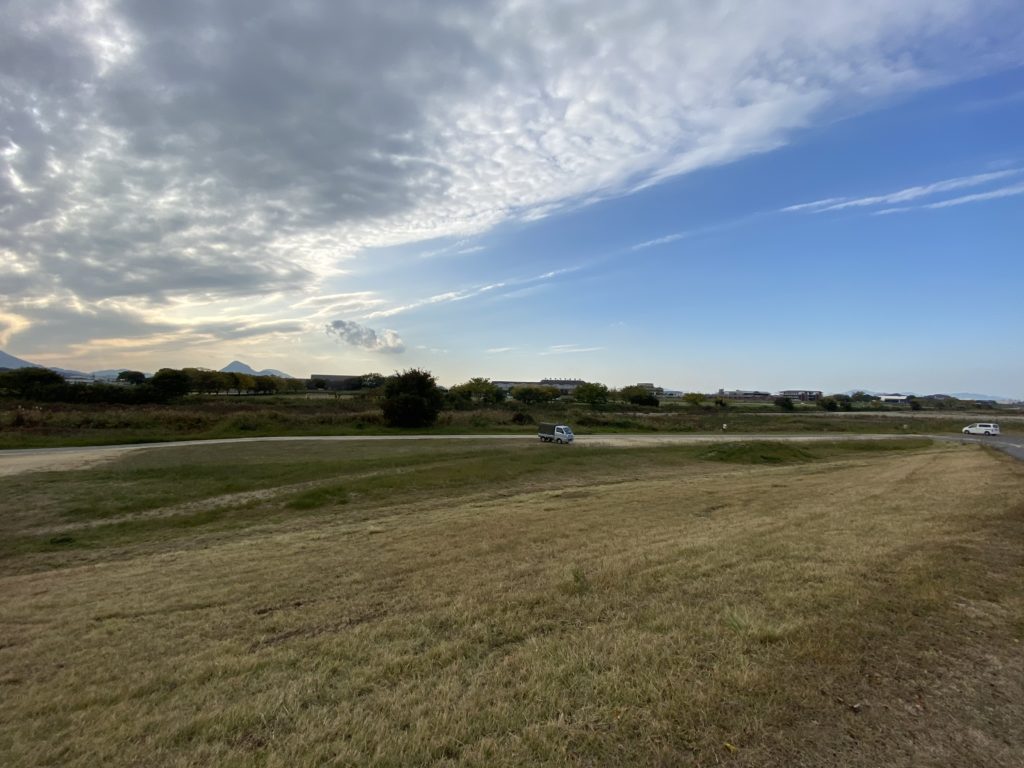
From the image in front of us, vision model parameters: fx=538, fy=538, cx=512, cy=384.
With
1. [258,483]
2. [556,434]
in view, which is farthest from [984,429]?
[258,483]

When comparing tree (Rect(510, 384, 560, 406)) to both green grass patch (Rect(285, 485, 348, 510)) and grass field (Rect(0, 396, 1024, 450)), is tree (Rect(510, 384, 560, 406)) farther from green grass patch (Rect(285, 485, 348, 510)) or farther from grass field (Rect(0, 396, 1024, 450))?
green grass patch (Rect(285, 485, 348, 510))

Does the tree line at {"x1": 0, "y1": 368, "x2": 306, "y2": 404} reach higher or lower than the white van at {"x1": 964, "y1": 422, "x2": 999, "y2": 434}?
higher

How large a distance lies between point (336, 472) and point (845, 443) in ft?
137

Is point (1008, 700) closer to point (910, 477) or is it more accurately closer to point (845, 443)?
point (910, 477)

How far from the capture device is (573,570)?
7914 millimetres

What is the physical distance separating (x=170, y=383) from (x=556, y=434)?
7470 centimetres

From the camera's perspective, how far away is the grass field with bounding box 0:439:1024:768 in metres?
3.73

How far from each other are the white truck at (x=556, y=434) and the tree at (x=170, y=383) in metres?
66.6

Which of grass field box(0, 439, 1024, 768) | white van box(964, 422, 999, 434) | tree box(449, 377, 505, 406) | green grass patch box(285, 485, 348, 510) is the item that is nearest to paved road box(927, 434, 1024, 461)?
white van box(964, 422, 999, 434)

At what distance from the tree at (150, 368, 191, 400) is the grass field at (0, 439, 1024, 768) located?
83.6 meters

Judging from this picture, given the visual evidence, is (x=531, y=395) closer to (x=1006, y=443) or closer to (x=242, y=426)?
(x=242, y=426)

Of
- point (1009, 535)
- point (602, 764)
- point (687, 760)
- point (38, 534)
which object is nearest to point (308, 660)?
point (602, 764)

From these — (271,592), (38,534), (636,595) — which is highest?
(636,595)

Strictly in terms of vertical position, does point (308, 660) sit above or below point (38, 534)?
above
